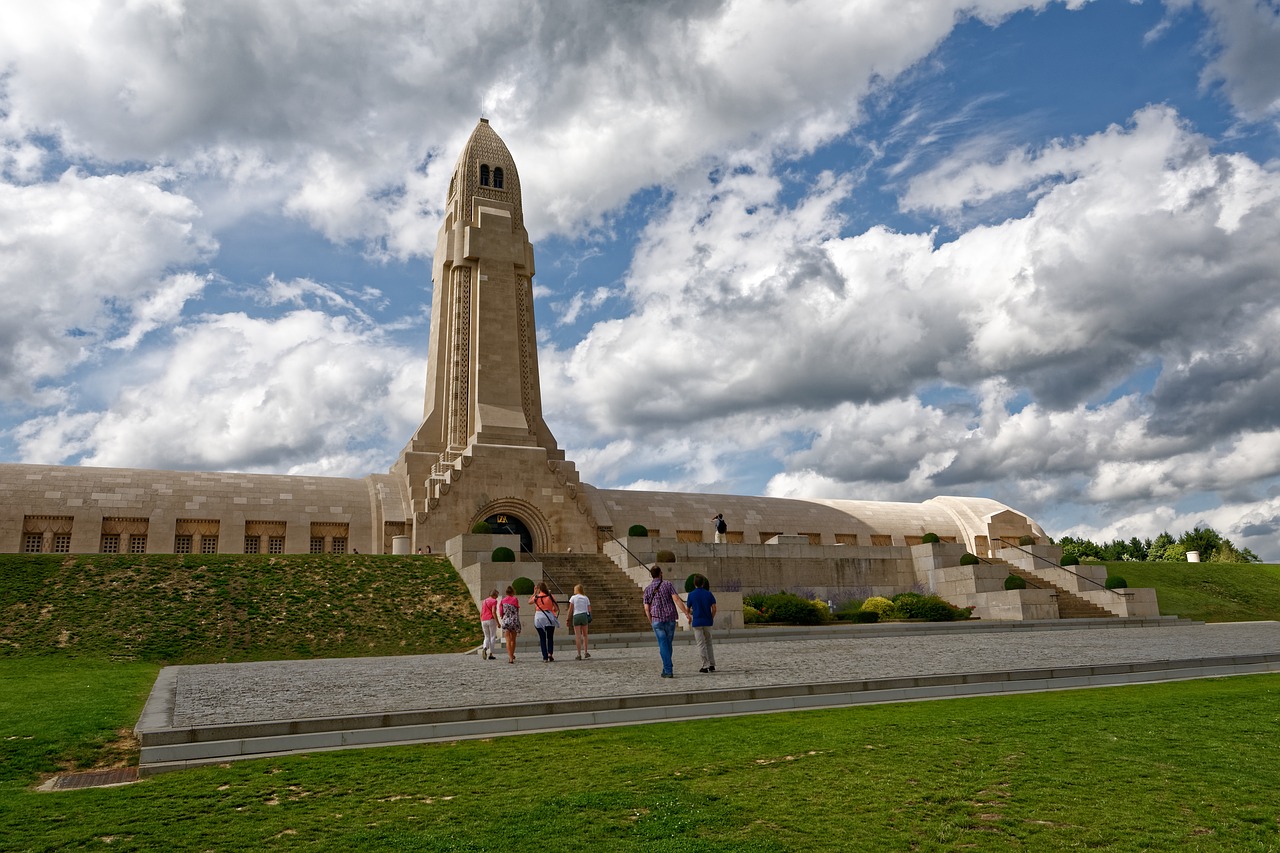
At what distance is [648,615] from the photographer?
47.8 ft

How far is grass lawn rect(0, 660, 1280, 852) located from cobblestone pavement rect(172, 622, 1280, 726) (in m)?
1.83

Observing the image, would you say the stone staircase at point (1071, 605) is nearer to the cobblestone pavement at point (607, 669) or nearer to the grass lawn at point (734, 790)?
the cobblestone pavement at point (607, 669)

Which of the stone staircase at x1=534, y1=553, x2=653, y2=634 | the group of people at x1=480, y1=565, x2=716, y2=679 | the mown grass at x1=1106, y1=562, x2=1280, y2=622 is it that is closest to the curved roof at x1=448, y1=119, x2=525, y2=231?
the stone staircase at x1=534, y1=553, x2=653, y2=634

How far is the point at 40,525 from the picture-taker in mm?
34906

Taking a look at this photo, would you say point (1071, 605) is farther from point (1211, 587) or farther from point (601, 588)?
point (601, 588)

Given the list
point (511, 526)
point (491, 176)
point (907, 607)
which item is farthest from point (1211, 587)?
point (491, 176)

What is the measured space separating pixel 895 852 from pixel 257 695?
9.35 meters

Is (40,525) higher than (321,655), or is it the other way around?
(40,525)

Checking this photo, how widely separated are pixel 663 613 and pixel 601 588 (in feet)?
40.2

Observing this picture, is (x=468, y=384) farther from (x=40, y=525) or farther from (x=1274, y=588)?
(x=1274, y=588)

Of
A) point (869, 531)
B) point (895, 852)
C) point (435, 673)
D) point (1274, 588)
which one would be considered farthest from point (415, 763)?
point (869, 531)

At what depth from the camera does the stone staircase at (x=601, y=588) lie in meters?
23.1

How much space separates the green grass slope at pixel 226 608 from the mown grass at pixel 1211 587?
2608cm

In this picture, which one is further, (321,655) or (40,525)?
(40,525)
